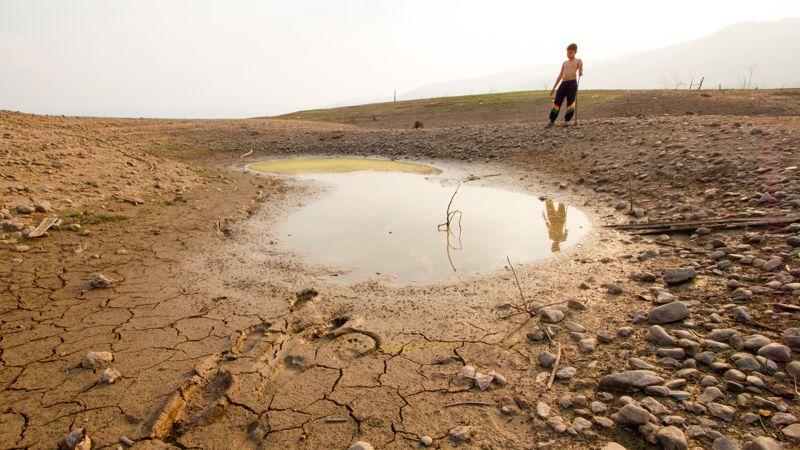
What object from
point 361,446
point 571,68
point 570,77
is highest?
point 571,68

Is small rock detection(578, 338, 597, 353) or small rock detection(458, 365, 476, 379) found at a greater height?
small rock detection(578, 338, 597, 353)

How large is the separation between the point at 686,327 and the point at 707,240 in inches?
82.4

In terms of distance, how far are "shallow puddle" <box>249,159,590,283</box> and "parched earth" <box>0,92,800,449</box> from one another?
0.37 m

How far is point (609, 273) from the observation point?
13.8 feet

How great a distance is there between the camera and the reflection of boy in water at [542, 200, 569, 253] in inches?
212

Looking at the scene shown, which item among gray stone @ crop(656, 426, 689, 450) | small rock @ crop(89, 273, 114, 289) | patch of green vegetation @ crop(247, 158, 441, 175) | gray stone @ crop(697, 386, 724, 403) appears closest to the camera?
gray stone @ crop(656, 426, 689, 450)

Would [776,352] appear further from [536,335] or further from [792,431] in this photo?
[536,335]

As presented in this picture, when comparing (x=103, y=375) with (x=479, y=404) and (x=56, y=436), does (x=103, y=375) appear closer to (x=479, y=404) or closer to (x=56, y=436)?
(x=56, y=436)

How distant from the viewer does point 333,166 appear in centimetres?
1115

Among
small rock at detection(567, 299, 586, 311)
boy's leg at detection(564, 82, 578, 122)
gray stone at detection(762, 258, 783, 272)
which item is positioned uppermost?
boy's leg at detection(564, 82, 578, 122)

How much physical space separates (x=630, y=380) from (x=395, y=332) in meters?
1.73

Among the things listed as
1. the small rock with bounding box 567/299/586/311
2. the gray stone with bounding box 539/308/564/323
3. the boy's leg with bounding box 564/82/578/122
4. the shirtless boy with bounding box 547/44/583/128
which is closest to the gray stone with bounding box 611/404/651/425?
the gray stone with bounding box 539/308/564/323

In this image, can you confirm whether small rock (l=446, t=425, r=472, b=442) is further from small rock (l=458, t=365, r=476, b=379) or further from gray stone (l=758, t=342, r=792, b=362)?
gray stone (l=758, t=342, r=792, b=362)

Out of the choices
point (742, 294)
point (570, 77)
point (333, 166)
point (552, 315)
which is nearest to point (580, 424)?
point (552, 315)
